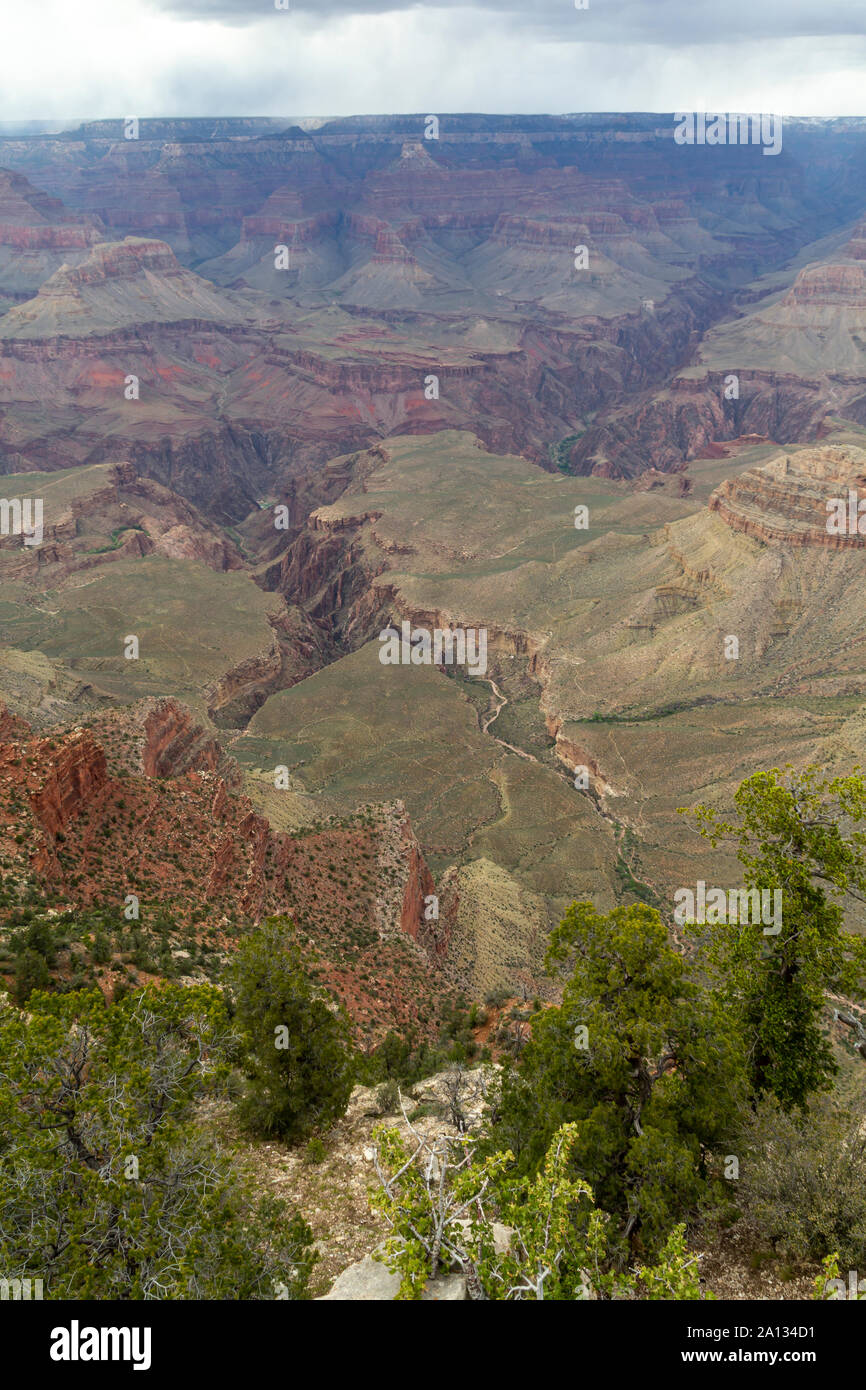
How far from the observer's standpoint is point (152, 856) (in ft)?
131

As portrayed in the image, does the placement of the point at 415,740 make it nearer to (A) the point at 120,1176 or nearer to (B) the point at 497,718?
(B) the point at 497,718

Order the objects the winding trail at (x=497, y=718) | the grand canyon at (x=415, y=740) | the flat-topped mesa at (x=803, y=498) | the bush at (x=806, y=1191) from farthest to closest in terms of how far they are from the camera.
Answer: the flat-topped mesa at (x=803, y=498)
the winding trail at (x=497, y=718)
the grand canyon at (x=415, y=740)
the bush at (x=806, y=1191)

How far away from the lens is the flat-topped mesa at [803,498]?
93875mm

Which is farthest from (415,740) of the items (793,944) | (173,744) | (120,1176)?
(120,1176)

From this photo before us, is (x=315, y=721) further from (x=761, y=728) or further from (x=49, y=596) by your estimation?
(x=49, y=596)

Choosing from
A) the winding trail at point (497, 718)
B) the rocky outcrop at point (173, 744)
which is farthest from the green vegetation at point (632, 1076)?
the winding trail at point (497, 718)

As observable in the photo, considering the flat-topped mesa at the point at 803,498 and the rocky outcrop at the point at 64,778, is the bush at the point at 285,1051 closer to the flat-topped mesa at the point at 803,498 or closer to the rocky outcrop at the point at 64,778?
the rocky outcrop at the point at 64,778

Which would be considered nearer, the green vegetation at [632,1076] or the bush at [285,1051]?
the green vegetation at [632,1076]

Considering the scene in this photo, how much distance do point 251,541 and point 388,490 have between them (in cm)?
4268

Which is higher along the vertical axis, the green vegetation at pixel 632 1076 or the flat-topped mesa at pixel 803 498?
the flat-topped mesa at pixel 803 498

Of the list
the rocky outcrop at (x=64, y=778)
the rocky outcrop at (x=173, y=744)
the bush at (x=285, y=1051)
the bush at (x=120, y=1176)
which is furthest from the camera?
the rocky outcrop at (x=173, y=744)

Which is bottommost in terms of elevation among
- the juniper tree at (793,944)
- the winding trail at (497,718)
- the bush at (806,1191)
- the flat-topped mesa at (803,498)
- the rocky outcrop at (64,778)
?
the bush at (806,1191)

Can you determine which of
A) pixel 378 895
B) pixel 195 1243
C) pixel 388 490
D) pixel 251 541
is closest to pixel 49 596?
pixel 388 490

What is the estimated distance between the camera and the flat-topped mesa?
308ft
